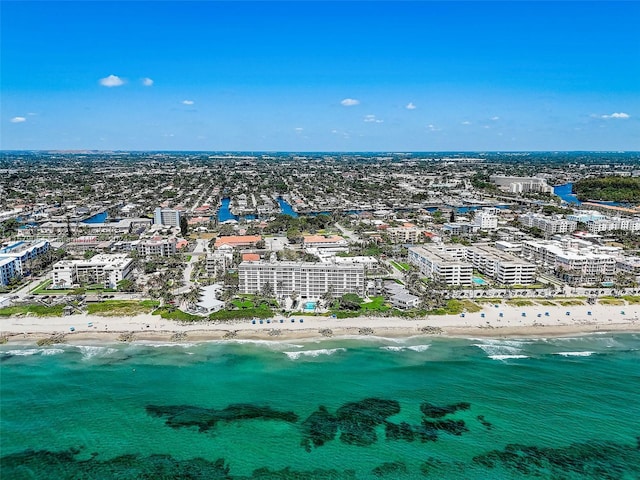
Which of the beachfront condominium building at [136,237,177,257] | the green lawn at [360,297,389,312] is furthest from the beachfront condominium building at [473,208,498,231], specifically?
the beachfront condominium building at [136,237,177,257]

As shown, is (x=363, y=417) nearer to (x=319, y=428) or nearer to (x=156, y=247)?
(x=319, y=428)

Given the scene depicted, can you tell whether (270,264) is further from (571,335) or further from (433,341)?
(571,335)

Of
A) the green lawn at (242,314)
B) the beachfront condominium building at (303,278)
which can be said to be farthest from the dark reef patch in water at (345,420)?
the beachfront condominium building at (303,278)

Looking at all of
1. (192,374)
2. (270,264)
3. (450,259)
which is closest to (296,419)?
(192,374)

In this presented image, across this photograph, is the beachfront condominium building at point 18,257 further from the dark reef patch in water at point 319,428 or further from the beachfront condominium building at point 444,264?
the beachfront condominium building at point 444,264

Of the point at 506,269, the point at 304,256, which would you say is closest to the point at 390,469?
the point at 506,269
